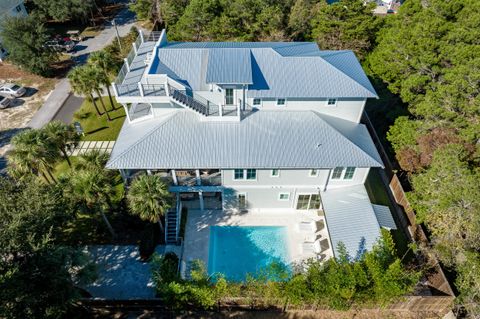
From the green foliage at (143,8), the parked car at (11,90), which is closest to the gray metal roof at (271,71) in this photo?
the parked car at (11,90)

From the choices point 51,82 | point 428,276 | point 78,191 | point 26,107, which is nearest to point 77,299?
point 78,191

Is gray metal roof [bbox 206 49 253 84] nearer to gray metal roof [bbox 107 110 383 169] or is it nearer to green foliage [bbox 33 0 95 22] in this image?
gray metal roof [bbox 107 110 383 169]

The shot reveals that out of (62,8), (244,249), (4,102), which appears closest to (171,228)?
(244,249)

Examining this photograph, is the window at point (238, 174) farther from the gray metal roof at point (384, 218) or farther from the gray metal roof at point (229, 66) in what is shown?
the gray metal roof at point (384, 218)

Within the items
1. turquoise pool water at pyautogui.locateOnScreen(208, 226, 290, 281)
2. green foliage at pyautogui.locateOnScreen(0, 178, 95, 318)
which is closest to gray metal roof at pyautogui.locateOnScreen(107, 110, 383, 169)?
green foliage at pyautogui.locateOnScreen(0, 178, 95, 318)

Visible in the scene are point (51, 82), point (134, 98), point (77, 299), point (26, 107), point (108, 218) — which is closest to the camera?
point (77, 299)

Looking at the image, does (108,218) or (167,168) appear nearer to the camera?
(167,168)

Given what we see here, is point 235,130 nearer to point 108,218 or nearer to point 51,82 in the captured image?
point 108,218

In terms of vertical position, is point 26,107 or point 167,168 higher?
point 167,168
